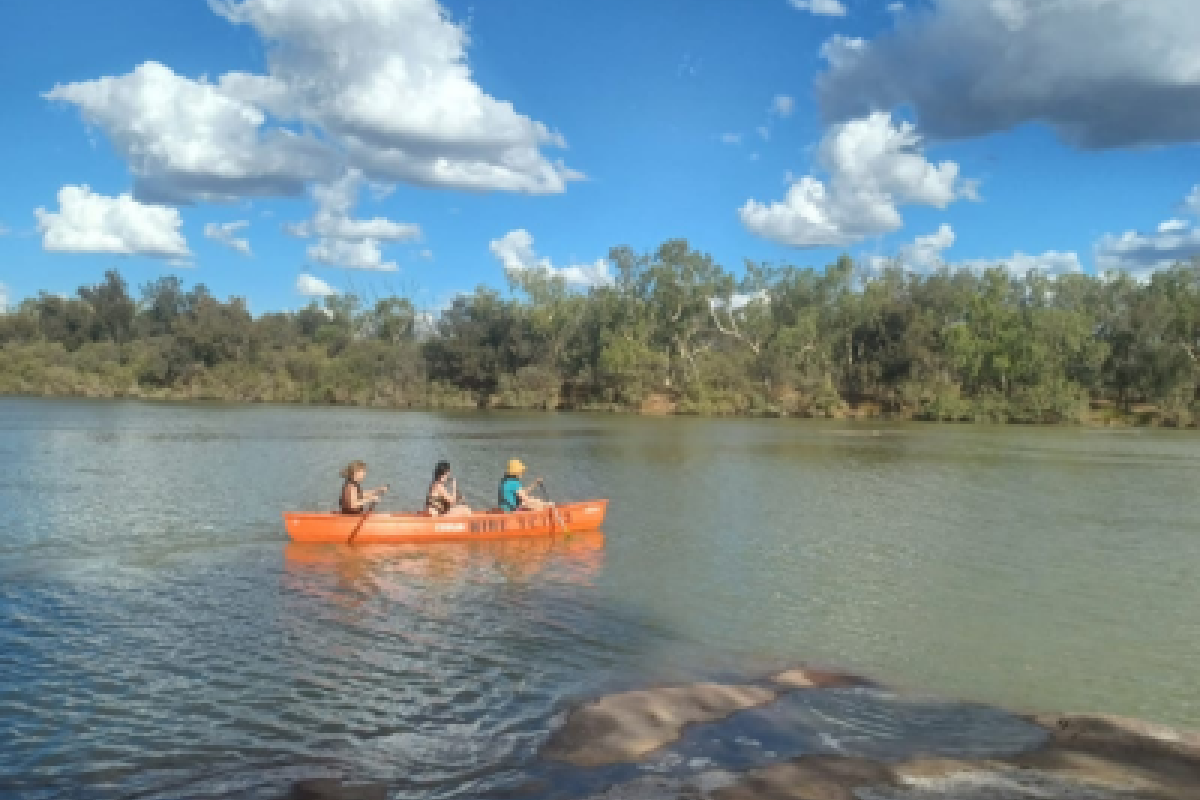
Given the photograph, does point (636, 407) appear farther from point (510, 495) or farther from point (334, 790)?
point (334, 790)

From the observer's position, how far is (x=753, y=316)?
87938mm

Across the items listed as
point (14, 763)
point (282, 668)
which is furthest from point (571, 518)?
point (14, 763)

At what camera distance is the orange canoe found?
61.2 feet

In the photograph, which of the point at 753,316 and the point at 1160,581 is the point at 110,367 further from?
the point at 1160,581

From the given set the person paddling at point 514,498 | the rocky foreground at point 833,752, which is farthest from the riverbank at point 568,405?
the rocky foreground at point 833,752

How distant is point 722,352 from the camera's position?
88625 millimetres

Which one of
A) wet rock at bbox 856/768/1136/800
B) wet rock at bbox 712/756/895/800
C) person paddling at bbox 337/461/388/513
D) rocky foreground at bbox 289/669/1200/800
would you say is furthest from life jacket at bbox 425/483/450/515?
wet rock at bbox 856/768/1136/800

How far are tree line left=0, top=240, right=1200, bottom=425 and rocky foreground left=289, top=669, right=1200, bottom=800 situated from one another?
68.2 m

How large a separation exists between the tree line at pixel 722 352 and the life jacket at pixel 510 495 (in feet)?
198

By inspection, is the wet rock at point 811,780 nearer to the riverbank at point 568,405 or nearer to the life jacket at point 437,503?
the life jacket at point 437,503

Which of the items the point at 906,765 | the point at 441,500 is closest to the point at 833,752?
the point at 906,765

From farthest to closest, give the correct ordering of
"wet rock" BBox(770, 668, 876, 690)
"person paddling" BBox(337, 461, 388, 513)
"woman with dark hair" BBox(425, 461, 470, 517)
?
"woman with dark hair" BBox(425, 461, 470, 517) → "person paddling" BBox(337, 461, 388, 513) → "wet rock" BBox(770, 668, 876, 690)

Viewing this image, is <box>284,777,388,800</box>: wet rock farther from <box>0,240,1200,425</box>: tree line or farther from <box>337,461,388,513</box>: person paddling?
<box>0,240,1200,425</box>: tree line

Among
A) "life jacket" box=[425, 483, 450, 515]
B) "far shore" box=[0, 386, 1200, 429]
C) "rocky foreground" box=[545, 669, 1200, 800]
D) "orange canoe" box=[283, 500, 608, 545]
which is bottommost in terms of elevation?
"rocky foreground" box=[545, 669, 1200, 800]
